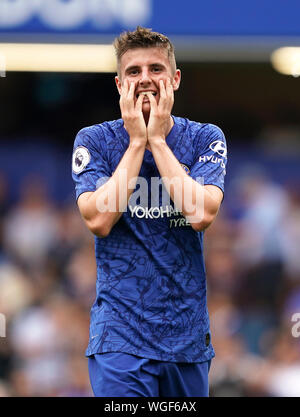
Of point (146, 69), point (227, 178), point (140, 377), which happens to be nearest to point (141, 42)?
point (146, 69)

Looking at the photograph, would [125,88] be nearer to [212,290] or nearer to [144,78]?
[144,78]

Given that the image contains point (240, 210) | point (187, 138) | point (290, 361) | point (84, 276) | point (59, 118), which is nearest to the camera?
point (187, 138)

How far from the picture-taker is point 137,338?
370 cm

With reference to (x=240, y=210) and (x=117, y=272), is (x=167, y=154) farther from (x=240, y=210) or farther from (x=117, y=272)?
(x=240, y=210)

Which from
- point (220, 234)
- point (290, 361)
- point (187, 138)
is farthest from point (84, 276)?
point (187, 138)

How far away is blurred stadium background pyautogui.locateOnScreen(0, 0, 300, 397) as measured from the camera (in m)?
7.39

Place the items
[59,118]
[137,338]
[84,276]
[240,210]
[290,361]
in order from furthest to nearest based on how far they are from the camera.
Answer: [59,118], [240,210], [84,276], [290,361], [137,338]

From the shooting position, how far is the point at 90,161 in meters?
3.87

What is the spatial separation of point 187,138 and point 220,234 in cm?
484

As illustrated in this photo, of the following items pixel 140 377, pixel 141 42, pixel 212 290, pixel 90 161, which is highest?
pixel 141 42

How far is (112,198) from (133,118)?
0.41 meters

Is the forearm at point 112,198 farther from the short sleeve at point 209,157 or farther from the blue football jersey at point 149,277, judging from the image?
the short sleeve at point 209,157

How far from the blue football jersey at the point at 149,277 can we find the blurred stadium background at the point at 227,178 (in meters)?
3.71

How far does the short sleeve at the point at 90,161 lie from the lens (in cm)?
382
